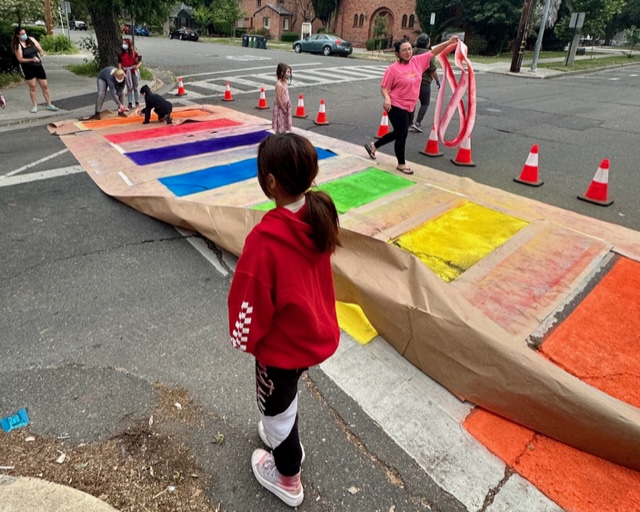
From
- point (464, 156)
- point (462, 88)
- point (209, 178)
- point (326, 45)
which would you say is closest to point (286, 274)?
point (209, 178)

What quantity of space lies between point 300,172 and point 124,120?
953 centimetres

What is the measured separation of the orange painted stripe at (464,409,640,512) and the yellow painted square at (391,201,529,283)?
153cm

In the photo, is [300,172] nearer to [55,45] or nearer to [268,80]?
[268,80]

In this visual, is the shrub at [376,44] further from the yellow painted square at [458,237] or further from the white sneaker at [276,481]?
the white sneaker at [276,481]

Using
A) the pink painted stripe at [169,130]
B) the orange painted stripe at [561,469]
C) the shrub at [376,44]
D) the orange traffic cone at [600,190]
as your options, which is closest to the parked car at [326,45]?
the shrub at [376,44]

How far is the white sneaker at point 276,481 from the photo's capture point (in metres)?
2.06

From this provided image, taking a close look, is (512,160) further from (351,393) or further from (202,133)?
(351,393)

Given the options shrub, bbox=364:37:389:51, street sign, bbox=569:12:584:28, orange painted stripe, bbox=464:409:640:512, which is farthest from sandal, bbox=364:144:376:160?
shrub, bbox=364:37:389:51

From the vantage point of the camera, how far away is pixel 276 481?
2.10 m

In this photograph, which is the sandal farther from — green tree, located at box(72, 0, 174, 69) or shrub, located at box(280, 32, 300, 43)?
shrub, located at box(280, 32, 300, 43)

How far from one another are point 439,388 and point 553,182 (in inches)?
202

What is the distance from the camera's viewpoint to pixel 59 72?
1641 cm

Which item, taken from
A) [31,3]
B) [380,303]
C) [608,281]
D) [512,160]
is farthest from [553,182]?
[31,3]

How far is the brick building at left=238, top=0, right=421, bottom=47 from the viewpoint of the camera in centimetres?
4019
